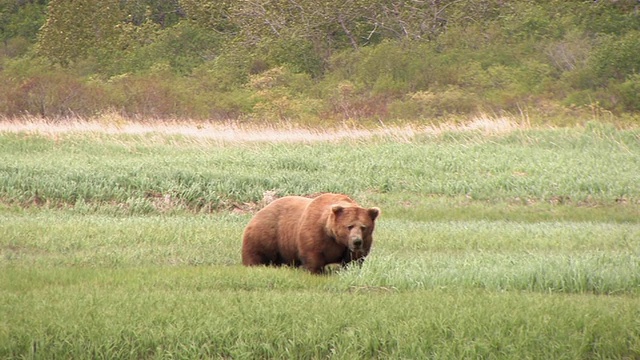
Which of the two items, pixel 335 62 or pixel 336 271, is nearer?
pixel 336 271

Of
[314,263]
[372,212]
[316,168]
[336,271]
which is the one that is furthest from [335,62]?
[372,212]

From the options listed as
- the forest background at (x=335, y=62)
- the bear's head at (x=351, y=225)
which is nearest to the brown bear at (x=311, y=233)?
the bear's head at (x=351, y=225)

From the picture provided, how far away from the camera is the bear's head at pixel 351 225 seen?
948 centimetres

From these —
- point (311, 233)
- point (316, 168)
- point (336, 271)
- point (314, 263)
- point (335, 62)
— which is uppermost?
point (311, 233)

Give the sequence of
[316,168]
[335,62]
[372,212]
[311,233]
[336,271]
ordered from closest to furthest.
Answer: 1. [372,212]
2. [311,233]
3. [336,271]
4. [316,168]
5. [335,62]

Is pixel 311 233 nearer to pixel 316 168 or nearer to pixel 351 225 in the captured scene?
pixel 351 225

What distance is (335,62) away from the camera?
52500 millimetres

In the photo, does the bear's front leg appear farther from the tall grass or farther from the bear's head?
the tall grass

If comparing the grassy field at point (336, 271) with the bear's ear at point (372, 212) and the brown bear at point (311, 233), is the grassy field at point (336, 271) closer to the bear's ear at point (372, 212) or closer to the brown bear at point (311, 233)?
the brown bear at point (311, 233)

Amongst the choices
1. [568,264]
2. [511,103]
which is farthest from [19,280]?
[511,103]

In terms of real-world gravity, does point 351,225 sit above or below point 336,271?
above

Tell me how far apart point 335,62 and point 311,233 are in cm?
4312

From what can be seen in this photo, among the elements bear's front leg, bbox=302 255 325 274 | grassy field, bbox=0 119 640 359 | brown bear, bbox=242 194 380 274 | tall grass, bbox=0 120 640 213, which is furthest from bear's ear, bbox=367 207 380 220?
tall grass, bbox=0 120 640 213

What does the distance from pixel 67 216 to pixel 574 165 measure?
477 inches
